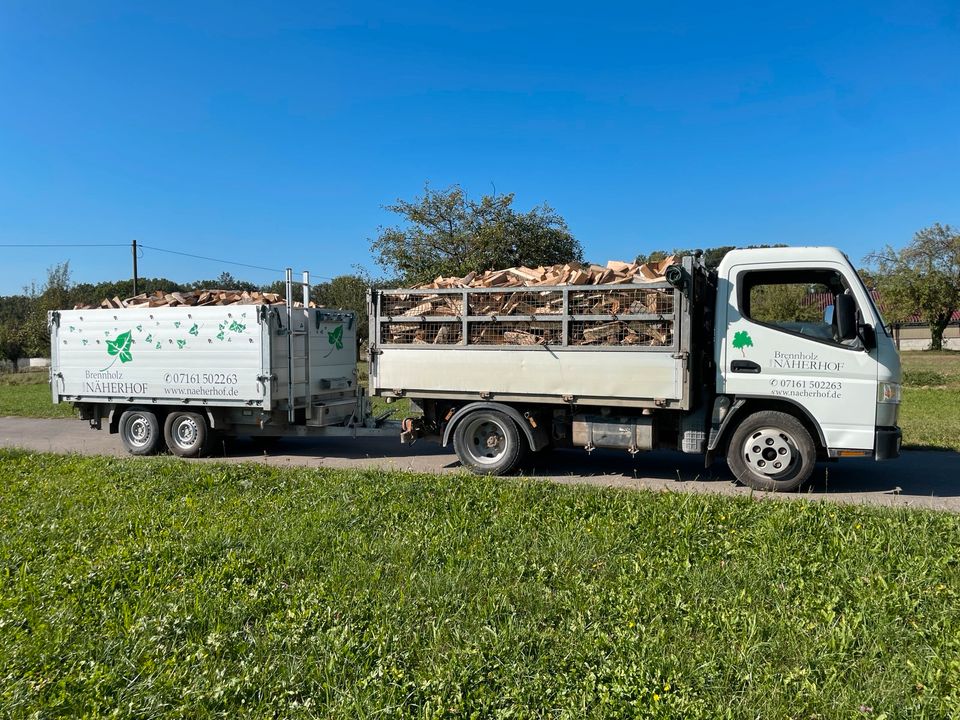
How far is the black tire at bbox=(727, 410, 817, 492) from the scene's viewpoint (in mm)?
7824

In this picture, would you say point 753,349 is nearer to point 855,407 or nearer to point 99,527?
point 855,407

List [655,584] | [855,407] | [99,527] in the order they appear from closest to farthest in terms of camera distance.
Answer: [655,584], [99,527], [855,407]

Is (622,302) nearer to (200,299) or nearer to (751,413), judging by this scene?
(751,413)

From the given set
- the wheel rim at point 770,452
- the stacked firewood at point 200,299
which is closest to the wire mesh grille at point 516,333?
the wheel rim at point 770,452

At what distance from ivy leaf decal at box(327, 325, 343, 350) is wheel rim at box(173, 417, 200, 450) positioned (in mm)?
2497

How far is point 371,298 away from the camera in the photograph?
9.57 meters

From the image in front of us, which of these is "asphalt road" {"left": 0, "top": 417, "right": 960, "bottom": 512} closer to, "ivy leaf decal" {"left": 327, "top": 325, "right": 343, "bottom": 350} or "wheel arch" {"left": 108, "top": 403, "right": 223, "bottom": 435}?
"wheel arch" {"left": 108, "top": 403, "right": 223, "bottom": 435}

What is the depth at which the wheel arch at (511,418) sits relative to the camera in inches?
354

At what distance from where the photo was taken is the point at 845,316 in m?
7.54

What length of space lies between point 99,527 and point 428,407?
4.50 metres

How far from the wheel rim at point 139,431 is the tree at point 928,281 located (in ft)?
167

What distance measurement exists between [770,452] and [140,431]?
31.4 ft

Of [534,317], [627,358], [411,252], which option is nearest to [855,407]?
[627,358]

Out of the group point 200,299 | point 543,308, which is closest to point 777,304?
point 543,308
